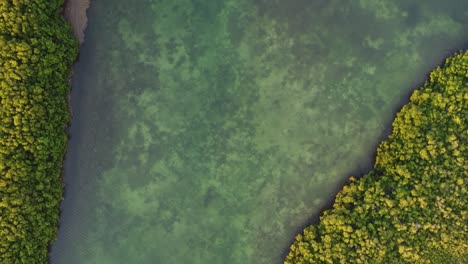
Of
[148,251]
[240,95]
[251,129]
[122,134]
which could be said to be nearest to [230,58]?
[240,95]

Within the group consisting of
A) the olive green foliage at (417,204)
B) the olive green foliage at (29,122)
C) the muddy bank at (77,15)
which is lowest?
the olive green foliage at (29,122)

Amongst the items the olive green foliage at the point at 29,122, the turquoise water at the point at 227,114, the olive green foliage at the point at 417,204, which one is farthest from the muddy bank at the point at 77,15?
the olive green foliage at the point at 417,204

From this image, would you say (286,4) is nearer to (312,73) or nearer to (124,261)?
Answer: (312,73)

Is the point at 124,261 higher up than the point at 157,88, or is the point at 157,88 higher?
the point at 157,88

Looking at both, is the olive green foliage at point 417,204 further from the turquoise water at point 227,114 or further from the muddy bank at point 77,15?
the muddy bank at point 77,15

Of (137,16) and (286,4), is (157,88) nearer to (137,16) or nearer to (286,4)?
(137,16)

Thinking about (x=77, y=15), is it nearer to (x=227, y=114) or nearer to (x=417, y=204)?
(x=227, y=114)

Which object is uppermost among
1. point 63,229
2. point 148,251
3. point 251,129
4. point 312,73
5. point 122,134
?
point 312,73
